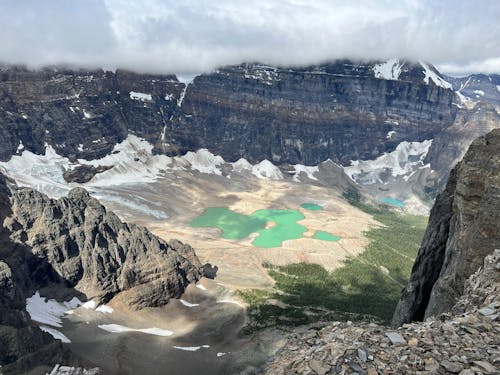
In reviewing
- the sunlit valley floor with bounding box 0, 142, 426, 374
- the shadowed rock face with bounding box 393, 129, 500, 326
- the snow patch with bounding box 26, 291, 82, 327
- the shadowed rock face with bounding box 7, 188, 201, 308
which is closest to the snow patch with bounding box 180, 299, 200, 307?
the sunlit valley floor with bounding box 0, 142, 426, 374

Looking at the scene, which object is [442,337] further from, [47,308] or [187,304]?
[187,304]

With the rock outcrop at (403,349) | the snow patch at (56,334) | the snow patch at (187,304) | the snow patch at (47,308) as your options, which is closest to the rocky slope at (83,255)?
the snow patch at (47,308)

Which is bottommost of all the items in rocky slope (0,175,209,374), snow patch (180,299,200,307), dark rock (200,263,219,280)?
dark rock (200,263,219,280)

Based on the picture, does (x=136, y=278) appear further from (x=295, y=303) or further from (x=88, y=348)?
(x=295, y=303)

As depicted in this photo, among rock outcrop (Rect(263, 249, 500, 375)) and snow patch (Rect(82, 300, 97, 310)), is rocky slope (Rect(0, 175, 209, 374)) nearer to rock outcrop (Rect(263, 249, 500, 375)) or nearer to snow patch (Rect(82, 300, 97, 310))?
snow patch (Rect(82, 300, 97, 310))

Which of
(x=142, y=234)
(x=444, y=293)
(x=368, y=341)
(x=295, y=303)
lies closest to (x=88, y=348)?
(x=142, y=234)
